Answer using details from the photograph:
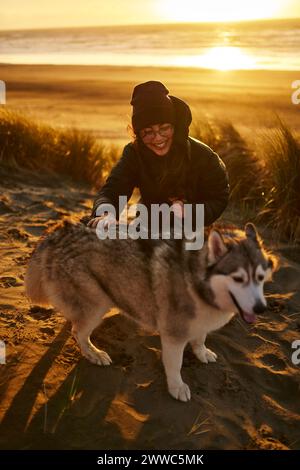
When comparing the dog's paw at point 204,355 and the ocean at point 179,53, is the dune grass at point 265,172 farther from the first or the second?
the ocean at point 179,53

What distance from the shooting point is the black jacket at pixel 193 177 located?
4777 mm

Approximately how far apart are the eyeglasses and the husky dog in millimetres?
1251

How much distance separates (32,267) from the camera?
387cm

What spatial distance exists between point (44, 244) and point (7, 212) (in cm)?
308

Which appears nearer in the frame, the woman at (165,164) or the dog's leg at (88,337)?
the dog's leg at (88,337)

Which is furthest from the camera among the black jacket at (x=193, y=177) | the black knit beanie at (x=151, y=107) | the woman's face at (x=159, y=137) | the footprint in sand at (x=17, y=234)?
the footprint in sand at (x=17, y=234)

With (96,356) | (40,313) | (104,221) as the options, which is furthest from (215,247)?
(40,313)

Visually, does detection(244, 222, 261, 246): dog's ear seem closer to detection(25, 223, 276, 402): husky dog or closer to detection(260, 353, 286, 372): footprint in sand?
detection(25, 223, 276, 402): husky dog

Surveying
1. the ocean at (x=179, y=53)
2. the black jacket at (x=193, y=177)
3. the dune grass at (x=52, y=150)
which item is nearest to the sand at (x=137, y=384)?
the black jacket at (x=193, y=177)

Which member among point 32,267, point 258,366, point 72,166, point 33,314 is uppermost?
point 72,166

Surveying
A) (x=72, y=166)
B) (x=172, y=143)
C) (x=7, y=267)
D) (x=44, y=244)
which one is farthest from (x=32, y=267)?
(x=72, y=166)

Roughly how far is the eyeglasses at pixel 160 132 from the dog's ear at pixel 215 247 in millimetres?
1665

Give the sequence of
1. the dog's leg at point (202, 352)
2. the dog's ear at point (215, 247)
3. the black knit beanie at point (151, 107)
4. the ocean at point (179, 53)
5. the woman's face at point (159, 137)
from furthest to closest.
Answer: the ocean at point (179, 53), the woman's face at point (159, 137), the black knit beanie at point (151, 107), the dog's leg at point (202, 352), the dog's ear at point (215, 247)

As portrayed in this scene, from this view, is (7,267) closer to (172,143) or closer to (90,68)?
(172,143)
